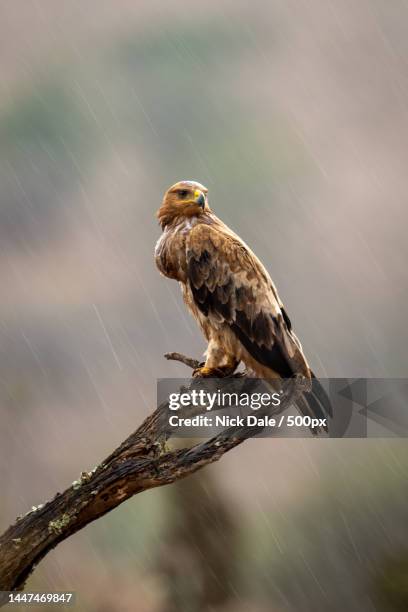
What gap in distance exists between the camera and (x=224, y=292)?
4.96 metres

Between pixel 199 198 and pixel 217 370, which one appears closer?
pixel 217 370

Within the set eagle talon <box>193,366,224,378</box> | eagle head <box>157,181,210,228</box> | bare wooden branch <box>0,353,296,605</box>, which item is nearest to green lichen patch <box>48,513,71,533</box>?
bare wooden branch <box>0,353,296,605</box>

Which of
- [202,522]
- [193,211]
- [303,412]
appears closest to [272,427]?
[303,412]

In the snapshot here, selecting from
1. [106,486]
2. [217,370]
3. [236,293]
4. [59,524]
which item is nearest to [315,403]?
[217,370]

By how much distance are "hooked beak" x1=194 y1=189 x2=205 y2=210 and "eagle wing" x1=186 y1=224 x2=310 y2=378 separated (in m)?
0.14

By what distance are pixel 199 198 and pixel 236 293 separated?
657mm

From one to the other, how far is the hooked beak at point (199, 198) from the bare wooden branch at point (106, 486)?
1.34m

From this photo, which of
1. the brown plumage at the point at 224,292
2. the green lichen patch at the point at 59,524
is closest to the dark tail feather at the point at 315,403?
the brown plumage at the point at 224,292

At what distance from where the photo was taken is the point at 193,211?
Result: 512 centimetres

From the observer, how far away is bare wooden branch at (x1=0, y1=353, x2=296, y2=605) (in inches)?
170

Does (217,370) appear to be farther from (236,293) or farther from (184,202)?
(184,202)

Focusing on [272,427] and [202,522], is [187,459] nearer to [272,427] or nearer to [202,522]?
[272,427]

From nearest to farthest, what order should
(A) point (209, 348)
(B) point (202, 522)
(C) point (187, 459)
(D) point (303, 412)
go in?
(C) point (187, 459)
(D) point (303, 412)
(A) point (209, 348)
(B) point (202, 522)

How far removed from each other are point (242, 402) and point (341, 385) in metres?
0.78
